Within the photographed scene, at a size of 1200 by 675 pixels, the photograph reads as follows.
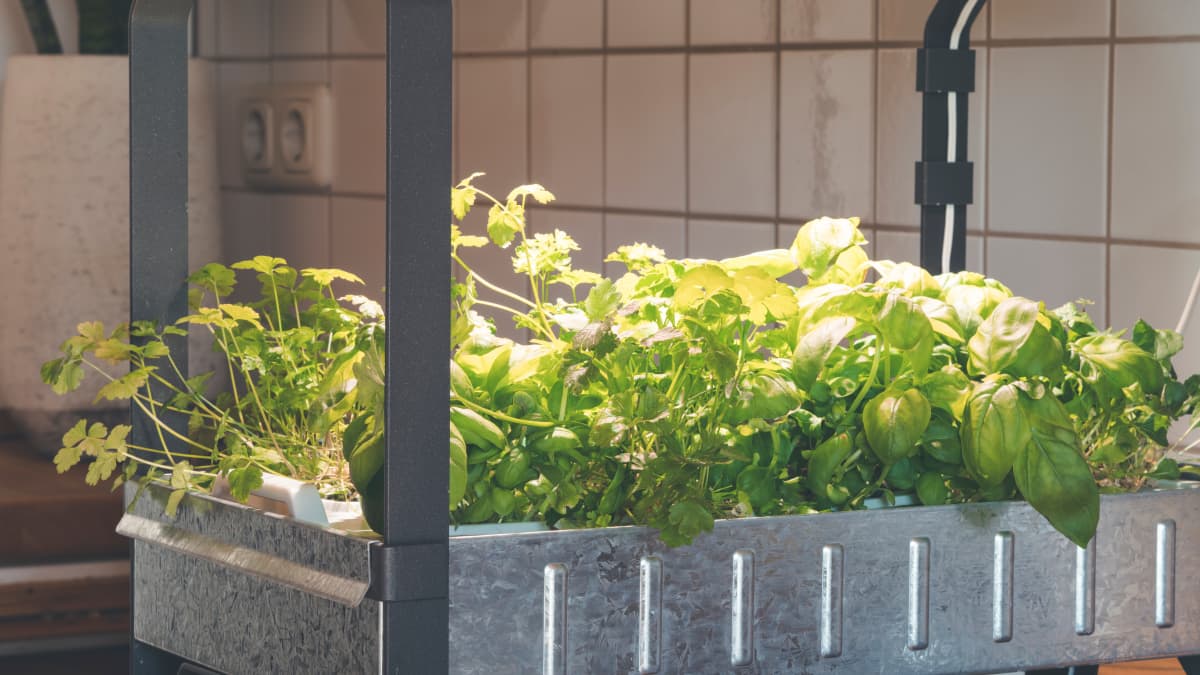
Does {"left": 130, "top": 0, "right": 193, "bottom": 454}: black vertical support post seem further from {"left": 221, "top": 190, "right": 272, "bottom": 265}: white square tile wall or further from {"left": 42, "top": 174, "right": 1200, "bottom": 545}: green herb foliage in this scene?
{"left": 221, "top": 190, "right": 272, "bottom": 265}: white square tile wall

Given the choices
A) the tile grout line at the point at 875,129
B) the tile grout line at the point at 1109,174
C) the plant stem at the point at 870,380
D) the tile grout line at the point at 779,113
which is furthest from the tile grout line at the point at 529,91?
the plant stem at the point at 870,380

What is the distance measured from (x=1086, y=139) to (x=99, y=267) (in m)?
1.15

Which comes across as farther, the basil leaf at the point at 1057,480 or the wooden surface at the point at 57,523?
the wooden surface at the point at 57,523

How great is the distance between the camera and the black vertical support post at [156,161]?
2.13 ft

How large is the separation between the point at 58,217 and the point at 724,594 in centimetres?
139

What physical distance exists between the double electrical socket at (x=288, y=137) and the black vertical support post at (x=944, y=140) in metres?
1.20

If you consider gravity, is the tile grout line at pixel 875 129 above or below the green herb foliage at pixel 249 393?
A: above

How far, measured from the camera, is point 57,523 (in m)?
1.55

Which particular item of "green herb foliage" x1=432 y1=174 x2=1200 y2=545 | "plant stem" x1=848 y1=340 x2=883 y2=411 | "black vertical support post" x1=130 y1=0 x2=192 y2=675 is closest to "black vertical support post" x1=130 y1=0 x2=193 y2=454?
"black vertical support post" x1=130 y1=0 x2=192 y2=675

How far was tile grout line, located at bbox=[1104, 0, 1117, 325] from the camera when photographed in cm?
102

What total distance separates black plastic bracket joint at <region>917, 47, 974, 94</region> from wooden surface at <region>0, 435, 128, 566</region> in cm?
102

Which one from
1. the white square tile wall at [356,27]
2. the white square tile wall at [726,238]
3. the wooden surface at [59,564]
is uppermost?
the white square tile wall at [356,27]

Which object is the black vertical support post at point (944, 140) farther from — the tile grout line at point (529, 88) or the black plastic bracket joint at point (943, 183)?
the tile grout line at point (529, 88)

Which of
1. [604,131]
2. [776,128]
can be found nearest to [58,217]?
[604,131]
